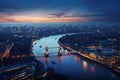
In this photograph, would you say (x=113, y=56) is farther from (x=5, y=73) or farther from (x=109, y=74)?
(x=5, y=73)

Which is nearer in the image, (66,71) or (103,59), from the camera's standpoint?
(66,71)

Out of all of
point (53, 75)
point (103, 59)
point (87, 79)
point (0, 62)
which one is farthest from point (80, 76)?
point (0, 62)

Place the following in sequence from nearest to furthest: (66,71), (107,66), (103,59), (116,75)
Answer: (116,75) → (66,71) → (107,66) → (103,59)

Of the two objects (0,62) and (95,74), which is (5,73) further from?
(95,74)

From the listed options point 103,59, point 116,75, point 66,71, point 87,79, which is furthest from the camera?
point 103,59

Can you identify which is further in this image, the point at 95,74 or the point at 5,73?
the point at 95,74

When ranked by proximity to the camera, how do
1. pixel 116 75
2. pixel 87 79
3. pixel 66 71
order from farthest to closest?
pixel 66 71
pixel 116 75
pixel 87 79

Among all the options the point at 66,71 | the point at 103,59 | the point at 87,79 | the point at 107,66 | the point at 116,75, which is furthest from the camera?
Result: the point at 103,59

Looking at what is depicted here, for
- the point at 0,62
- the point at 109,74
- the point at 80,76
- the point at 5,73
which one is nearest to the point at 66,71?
the point at 80,76
